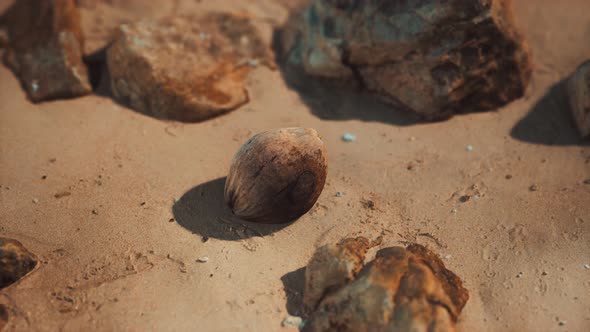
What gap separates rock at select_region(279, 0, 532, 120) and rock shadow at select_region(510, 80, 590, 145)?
0.82 feet

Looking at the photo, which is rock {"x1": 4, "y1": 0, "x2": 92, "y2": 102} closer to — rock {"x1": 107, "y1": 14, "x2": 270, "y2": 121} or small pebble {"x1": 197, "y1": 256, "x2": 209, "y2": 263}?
rock {"x1": 107, "y1": 14, "x2": 270, "y2": 121}

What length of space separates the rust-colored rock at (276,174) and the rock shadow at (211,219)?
0.32ft

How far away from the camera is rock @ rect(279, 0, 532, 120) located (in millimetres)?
4121

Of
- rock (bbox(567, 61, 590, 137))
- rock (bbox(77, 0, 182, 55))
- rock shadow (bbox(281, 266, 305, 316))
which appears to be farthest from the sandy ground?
rock (bbox(77, 0, 182, 55))

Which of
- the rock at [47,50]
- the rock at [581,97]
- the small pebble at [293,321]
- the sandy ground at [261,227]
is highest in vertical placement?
the rock at [47,50]

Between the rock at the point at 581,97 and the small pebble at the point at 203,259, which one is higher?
the rock at the point at 581,97

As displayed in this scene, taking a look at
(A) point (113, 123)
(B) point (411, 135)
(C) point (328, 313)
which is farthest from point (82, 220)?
(B) point (411, 135)

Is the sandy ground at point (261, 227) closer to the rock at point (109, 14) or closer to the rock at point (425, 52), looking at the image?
the rock at point (425, 52)

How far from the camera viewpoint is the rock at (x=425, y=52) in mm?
4121

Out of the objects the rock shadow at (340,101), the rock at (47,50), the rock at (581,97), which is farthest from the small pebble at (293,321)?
the rock at (581,97)

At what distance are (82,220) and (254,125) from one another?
1.54 meters

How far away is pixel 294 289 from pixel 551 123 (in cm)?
281

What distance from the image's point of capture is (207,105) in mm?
4195

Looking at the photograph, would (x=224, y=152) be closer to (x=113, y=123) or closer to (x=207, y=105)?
(x=207, y=105)
